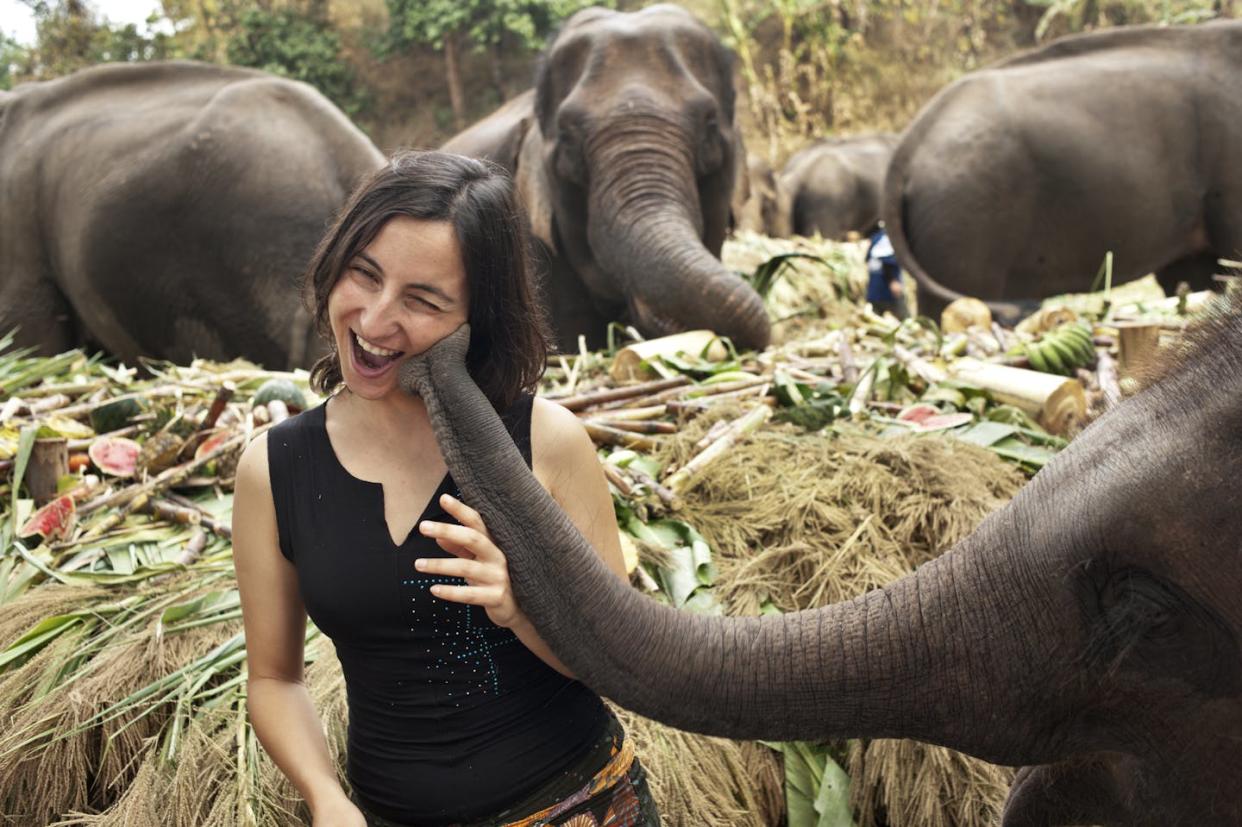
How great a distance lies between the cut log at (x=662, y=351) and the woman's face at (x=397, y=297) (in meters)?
2.84

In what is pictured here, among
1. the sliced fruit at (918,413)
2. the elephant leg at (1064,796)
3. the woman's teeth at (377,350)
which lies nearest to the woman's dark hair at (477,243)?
the woman's teeth at (377,350)

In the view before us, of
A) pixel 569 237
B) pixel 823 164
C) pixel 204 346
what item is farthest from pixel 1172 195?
pixel 823 164

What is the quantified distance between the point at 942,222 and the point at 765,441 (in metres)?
5.41

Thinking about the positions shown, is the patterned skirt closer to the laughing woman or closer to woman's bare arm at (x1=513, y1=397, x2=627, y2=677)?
the laughing woman

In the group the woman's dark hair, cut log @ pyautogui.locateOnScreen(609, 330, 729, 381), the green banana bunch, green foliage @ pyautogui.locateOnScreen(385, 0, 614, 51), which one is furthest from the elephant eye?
green foliage @ pyautogui.locateOnScreen(385, 0, 614, 51)

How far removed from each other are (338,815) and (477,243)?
82cm

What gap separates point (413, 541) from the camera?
171 cm

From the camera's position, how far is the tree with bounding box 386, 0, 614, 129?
1883 cm

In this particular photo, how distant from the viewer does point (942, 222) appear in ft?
27.9

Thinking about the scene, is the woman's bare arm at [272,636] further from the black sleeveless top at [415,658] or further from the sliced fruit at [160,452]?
the sliced fruit at [160,452]

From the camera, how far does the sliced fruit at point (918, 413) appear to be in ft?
13.0

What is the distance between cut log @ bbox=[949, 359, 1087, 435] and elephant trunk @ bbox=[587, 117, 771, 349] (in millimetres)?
1291

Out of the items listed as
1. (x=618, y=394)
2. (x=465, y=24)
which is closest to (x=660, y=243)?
(x=618, y=394)

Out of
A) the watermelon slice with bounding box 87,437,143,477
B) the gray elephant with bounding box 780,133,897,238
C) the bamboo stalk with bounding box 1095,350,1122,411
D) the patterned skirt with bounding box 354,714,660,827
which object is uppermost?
the patterned skirt with bounding box 354,714,660,827
